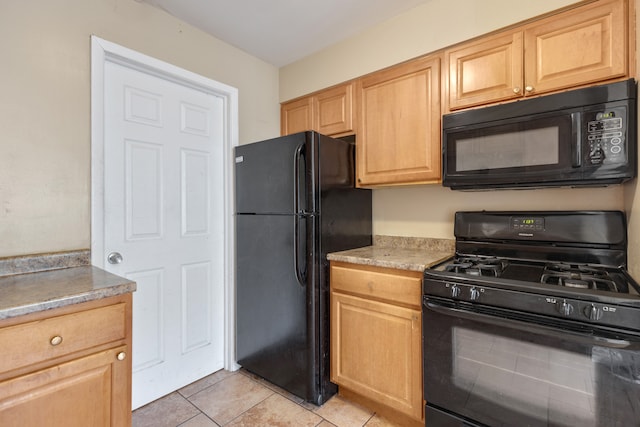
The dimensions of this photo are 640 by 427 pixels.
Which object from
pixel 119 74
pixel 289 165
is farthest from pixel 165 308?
pixel 119 74

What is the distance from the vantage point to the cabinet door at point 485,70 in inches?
61.1

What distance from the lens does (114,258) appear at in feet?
5.58

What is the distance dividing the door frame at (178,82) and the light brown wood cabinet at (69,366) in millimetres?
634

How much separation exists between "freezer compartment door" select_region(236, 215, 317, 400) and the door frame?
86mm

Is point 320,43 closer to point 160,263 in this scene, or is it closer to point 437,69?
point 437,69

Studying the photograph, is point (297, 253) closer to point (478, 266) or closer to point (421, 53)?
point (478, 266)

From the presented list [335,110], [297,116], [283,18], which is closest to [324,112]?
[335,110]

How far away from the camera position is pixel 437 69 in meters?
1.77

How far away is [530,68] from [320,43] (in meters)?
1.41

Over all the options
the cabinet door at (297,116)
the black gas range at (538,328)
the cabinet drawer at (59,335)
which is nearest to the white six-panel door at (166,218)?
the cabinet door at (297,116)

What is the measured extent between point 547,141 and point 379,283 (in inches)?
42.8

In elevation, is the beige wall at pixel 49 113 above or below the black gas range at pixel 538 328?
above

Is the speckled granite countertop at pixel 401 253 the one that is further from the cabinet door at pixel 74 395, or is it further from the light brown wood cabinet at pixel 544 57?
the cabinet door at pixel 74 395

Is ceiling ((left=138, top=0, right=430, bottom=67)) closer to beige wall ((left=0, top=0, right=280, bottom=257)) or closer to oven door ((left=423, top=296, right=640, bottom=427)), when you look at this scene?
beige wall ((left=0, top=0, right=280, bottom=257))
